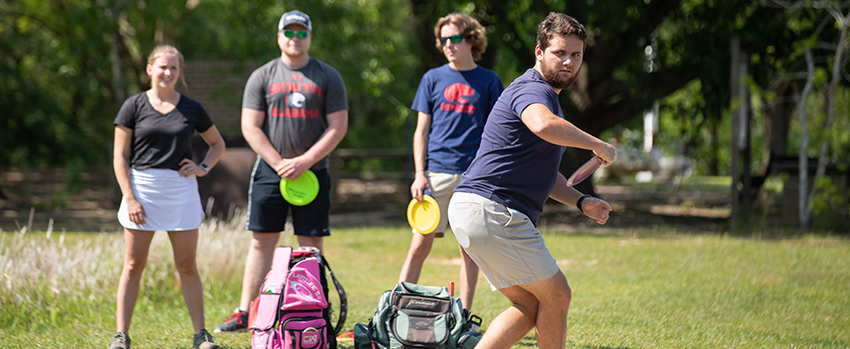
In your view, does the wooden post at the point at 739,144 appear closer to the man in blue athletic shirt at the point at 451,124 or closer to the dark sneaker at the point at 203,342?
the man in blue athletic shirt at the point at 451,124

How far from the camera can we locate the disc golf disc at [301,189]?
15.1ft

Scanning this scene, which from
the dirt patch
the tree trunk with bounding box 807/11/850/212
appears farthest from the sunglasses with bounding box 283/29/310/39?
the tree trunk with bounding box 807/11/850/212

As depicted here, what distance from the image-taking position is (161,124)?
4.25m

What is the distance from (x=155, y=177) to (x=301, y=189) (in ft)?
2.94

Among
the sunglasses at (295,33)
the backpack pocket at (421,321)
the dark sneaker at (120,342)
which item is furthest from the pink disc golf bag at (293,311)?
the sunglasses at (295,33)

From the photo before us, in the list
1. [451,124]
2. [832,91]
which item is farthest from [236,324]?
[832,91]

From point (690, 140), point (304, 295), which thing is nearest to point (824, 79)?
point (690, 140)

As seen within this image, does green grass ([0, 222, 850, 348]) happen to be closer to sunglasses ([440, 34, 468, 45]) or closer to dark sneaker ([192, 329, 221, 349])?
dark sneaker ([192, 329, 221, 349])

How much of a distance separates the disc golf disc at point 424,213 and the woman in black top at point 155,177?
1.30 m

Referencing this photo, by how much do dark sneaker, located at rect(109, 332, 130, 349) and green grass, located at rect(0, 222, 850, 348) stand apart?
0.28m

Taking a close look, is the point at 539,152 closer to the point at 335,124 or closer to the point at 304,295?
the point at 304,295

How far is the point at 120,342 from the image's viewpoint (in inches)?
163

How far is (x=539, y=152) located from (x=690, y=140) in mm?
11825

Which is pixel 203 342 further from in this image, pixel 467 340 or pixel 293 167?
pixel 467 340
